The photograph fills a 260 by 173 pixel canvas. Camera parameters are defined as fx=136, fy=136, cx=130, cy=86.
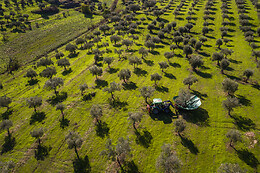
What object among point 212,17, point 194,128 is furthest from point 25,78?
point 212,17

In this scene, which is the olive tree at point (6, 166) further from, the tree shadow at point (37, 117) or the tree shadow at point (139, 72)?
the tree shadow at point (139, 72)

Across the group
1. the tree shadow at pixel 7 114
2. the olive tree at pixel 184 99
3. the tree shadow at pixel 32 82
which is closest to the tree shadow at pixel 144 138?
the olive tree at pixel 184 99

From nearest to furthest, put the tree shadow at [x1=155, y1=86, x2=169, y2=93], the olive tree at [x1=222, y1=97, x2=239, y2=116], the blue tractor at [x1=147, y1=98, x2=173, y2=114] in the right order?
the olive tree at [x1=222, y1=97, x2=239, y2=116]
the blue tractor at [x1=147, y1=98, x2=173, y2=114]
the tree shadow at [x1=155, y1=86, x2=169, y2=93]

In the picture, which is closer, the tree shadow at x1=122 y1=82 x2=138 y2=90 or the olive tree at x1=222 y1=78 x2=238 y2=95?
the olive tree at x1=222 y1=78 x2=238 y2=95

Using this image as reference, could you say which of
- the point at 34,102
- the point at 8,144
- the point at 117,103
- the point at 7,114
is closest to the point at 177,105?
the point at 117,103

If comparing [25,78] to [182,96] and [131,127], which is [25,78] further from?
[182,96]

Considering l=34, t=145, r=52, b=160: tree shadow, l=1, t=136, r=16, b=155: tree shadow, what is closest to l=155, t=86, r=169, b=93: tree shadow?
l=34, t=145, r=52, b=160: tree shadow

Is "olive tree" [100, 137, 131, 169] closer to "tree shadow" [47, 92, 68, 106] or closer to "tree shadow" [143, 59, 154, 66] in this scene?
"tree shadow" [47, 92, 68, 106]
